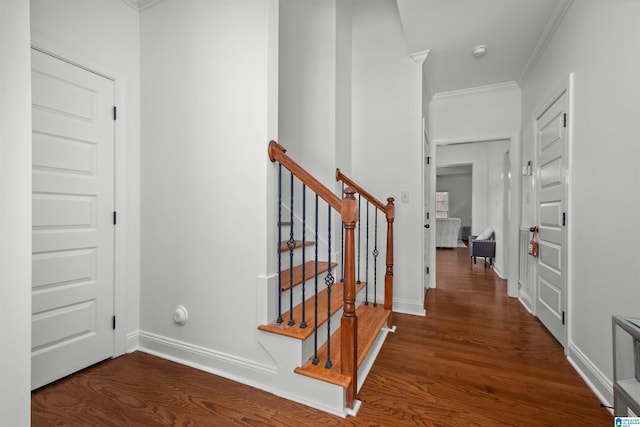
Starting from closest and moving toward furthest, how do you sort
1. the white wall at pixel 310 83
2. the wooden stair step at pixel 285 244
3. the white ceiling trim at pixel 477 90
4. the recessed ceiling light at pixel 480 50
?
the wooden stair step at pixel 285 244 → the white wall at pixel 310 83 → the recessed ceiling light at pixel 480 50 → the white ceiling trim at pixel 477 90

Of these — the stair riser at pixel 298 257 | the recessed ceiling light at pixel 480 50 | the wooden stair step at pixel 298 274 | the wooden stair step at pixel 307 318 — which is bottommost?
the wooden stair step at pixel 307 318

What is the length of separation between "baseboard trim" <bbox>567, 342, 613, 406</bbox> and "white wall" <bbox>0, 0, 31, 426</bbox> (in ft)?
8.62

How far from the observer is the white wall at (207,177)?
Answer: 1.67 meters

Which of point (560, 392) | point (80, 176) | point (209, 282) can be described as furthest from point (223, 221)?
point (560, 392)

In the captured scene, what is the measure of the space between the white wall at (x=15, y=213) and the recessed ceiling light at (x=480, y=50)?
3.15m

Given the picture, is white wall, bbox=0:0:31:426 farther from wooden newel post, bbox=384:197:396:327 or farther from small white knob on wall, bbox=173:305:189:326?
wooden newel post, bbox=384:197:396:327

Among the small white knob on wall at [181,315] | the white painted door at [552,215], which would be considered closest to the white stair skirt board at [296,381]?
the small white knob on wall at [181,315]

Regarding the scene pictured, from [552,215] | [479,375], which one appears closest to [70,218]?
[479,375]

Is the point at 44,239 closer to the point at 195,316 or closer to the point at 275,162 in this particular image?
the point at 195,316

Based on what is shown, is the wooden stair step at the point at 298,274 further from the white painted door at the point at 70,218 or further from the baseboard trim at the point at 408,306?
the white painted door at the point at 70,218

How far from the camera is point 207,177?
1826 millimetres

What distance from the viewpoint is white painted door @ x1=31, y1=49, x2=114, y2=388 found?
164cm

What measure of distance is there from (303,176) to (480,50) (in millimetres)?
2404

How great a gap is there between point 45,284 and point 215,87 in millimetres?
1508
